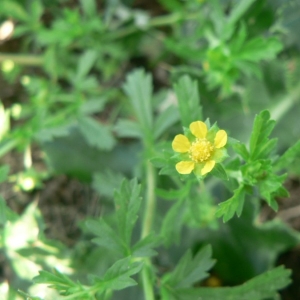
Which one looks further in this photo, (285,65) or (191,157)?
(285,65)

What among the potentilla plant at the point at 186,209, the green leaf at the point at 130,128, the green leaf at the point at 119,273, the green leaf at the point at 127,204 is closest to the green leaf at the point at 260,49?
the potentilla plant at the point at 186,209

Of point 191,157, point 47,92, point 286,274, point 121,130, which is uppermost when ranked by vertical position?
point 47,92

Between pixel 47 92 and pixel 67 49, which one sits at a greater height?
pixel 67 49

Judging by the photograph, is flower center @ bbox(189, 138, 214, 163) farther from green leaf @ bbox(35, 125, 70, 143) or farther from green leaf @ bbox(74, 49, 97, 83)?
green leaf @ bbox(74, 49, 97, 83)

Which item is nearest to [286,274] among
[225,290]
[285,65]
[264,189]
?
[225,290]

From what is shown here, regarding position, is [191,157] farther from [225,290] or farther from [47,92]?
[47,92]

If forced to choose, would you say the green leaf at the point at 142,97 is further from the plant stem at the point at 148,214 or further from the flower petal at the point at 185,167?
the flower petal at the point at 185,167
